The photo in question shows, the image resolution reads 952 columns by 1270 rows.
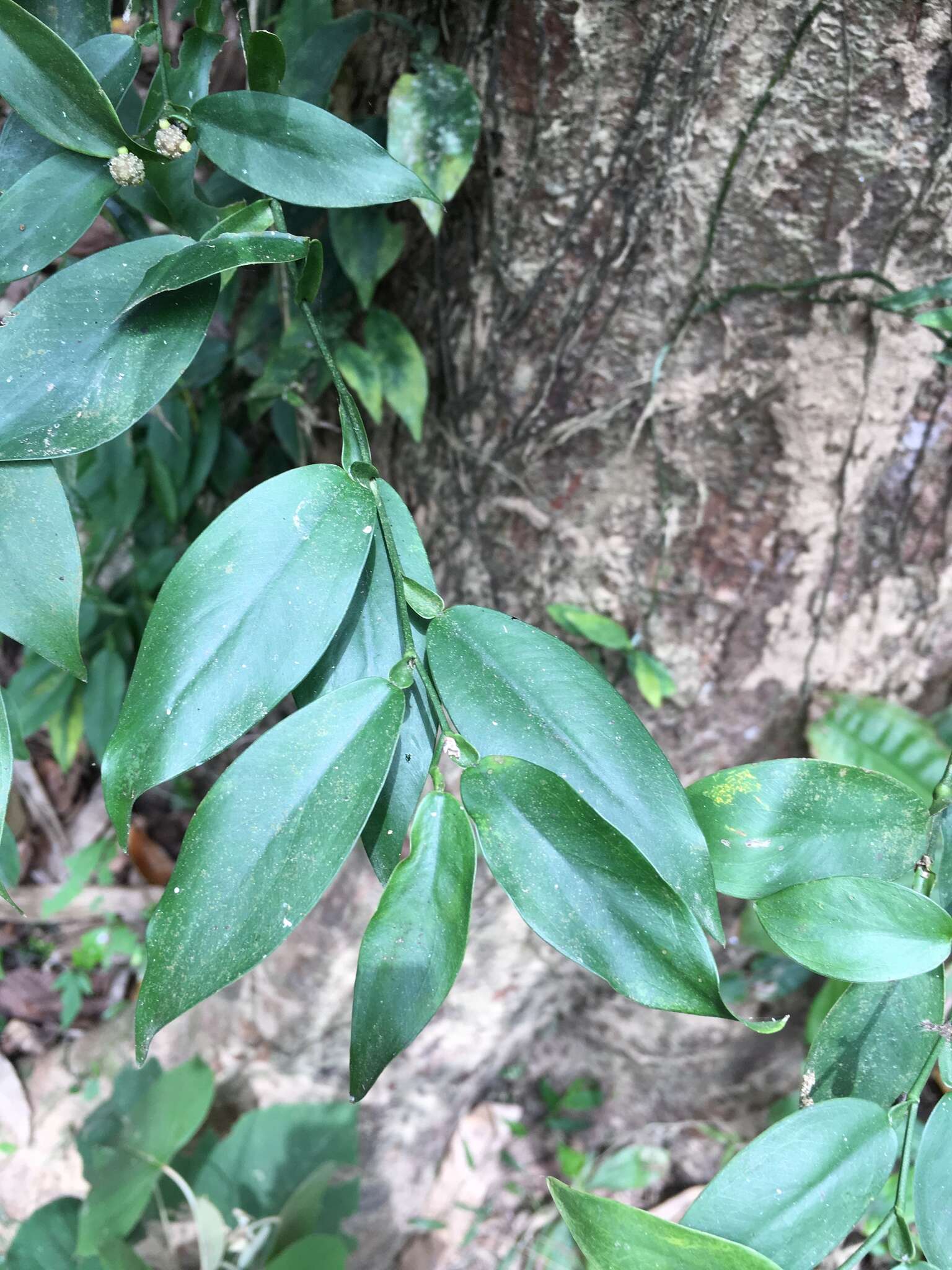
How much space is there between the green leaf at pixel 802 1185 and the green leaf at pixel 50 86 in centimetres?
60

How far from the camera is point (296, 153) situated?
46 cm

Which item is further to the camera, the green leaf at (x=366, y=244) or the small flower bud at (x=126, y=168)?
the green leaf at (x=366, y=244)

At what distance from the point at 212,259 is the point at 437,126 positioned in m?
0.34

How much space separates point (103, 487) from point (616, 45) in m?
0.70

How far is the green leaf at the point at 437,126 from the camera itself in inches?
25.1

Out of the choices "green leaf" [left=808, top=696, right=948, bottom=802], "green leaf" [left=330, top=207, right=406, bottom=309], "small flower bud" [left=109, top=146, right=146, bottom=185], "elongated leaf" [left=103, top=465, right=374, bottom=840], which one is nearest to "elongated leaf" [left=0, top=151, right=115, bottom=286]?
"small flower bud" [left=109, top=146, right=146, bottom=185]

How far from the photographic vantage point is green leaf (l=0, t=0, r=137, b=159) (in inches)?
15.7

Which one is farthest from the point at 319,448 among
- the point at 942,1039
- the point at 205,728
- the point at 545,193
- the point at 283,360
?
the point at 942,1039

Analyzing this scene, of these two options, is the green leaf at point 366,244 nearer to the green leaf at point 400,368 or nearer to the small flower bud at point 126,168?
the green leaf at point 400,368

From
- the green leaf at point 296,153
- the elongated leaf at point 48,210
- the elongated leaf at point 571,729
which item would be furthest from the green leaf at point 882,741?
the elongated leaf at point 48,210

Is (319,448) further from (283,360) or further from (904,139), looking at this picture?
(904,139)

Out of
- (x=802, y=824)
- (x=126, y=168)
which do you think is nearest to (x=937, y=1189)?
(x=802, y=824)

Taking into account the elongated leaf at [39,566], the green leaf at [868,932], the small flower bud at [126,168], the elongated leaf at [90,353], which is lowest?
the green leaf at [868,932]

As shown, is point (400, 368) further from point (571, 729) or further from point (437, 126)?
point (571, 729)
